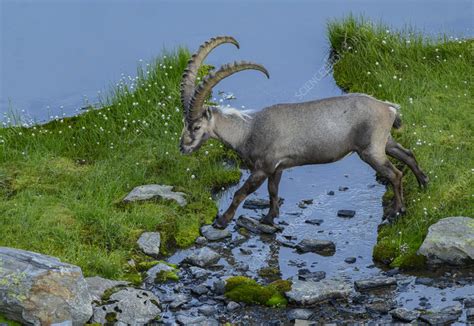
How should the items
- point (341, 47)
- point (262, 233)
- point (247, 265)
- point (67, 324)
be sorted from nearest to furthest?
point (67, 324)
point (247, 265)
point (262, 233)
point (341, 47)

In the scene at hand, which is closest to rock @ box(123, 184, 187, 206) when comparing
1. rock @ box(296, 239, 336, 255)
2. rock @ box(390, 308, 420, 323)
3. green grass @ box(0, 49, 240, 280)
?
green grass @ box(0, 49, 240, 280)

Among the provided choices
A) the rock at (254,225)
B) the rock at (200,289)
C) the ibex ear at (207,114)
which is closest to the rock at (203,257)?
the rock at (200,289)

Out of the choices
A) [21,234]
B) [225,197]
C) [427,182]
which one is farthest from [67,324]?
[427,182]

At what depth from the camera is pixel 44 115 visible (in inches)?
726

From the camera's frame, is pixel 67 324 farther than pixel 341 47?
No

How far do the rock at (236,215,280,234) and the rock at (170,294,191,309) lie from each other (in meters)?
2.20

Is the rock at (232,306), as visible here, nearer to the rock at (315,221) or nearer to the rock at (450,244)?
the rock at (450,244)

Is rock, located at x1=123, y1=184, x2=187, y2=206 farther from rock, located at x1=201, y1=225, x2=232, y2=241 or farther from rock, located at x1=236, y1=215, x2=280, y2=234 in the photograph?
rock, located at x1=236, y1=215, x2=280, y2=234

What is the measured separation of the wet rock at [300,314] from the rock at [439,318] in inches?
51.3

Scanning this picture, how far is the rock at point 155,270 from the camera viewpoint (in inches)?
527

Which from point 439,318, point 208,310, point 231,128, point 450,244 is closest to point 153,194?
point 231,128

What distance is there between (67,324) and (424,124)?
7.62 metres

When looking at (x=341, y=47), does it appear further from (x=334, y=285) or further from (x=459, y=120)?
(x=334, y=285)

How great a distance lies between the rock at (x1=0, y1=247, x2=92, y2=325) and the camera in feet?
38.2
